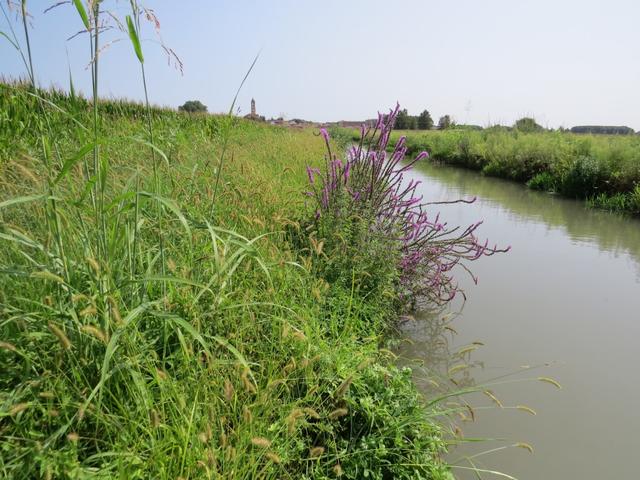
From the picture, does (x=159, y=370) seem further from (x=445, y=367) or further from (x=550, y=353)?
(x=550, y=353)

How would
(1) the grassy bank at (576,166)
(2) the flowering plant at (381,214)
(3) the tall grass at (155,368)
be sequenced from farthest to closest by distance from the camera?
(1) the grassy bank at (576,166) < (2) the flowering plant at (381,214) < (3) the tall grass at (155,368)

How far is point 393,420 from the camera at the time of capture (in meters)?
1.38

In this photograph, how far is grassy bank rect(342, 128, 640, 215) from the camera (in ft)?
25.8

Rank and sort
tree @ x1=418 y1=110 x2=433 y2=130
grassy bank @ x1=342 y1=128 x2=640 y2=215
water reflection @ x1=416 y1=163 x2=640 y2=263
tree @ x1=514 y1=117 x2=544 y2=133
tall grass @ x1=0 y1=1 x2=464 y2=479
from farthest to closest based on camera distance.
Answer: tree @ x1=418 y1=110 x2=433 y2=130 < tree @ x1=514 y1=117 x2=544 y2=133 < grassy bank @ x1=342 y1=128 x2=640 y2=215 < water reflection @ x1=416 y1=163 x2=640 y2=263 < tall grass @ x1=0 y1=1 x2=464 y2=479

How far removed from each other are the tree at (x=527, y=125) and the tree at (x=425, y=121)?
30580 mm

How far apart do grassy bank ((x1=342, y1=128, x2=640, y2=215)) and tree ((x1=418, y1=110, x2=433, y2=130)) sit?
3536 cm

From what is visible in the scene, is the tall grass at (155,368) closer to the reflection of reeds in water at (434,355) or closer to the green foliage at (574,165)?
the reflection of reeds in water at (434,355)

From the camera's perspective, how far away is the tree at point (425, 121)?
48531 millimetres

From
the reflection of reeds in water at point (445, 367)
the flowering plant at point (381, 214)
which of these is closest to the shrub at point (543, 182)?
the flowering plant at point (381, 214)

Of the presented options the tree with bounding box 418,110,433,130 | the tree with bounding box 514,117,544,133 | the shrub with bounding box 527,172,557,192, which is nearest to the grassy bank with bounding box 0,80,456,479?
the shrub with bounding box 527,172,557,192

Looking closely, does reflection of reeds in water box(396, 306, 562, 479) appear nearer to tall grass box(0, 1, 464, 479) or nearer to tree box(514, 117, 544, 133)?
tall grass box(0, 1, 464, 479)

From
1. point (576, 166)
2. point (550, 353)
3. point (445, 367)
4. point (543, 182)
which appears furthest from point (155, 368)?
point (543, 182)

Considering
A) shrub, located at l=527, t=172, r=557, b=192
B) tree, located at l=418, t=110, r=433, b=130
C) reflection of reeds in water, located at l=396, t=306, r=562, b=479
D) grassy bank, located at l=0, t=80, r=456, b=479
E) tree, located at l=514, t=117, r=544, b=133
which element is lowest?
reflection of reeds in water, located at l=396, t=306, r=562, b=479

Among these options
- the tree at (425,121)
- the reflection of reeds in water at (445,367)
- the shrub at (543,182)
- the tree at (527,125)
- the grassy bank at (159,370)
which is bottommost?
the reflection of reeds in water at (445,367)
